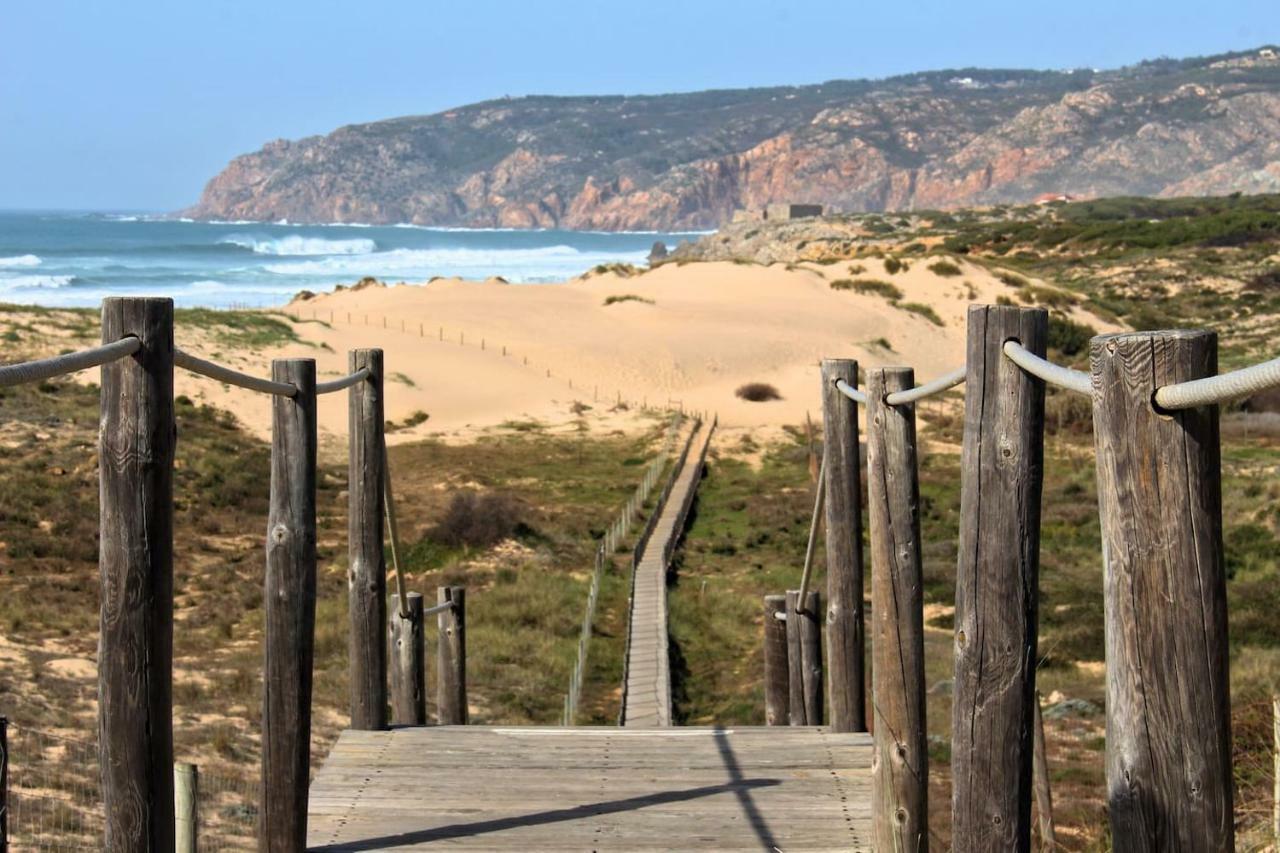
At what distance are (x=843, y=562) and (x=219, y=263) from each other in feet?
366

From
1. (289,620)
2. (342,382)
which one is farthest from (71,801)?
(289,620)

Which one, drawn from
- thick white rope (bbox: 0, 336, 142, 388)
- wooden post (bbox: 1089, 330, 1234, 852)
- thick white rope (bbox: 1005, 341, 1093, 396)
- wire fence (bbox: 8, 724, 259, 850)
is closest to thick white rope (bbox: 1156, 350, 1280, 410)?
wooden post (bbox: 1089, 330, 1234, 852)

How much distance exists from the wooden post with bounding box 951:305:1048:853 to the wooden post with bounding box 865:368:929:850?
1275 mm

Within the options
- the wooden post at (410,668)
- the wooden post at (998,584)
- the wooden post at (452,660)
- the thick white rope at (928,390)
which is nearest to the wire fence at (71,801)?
the wooden post at (410,668)

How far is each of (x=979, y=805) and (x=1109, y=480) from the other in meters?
1.26

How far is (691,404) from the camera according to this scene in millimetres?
41031

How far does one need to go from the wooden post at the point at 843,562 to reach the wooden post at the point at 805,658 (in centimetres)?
159

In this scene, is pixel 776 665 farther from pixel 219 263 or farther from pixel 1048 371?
pixel 219 263

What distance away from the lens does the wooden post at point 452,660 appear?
911 centimetres

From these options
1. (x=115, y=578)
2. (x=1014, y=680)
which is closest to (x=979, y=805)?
(x=1014, y=680)

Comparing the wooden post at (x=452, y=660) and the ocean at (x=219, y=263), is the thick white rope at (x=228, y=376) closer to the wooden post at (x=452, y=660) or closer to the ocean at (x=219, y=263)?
the wooden post at (x=452, y=660)

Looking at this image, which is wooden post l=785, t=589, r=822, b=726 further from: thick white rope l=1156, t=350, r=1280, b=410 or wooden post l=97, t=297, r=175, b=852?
thick white rope l=1156, t=350, r=1280, b=410

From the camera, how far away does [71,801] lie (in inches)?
339

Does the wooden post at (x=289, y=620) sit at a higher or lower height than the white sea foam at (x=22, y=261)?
lower
